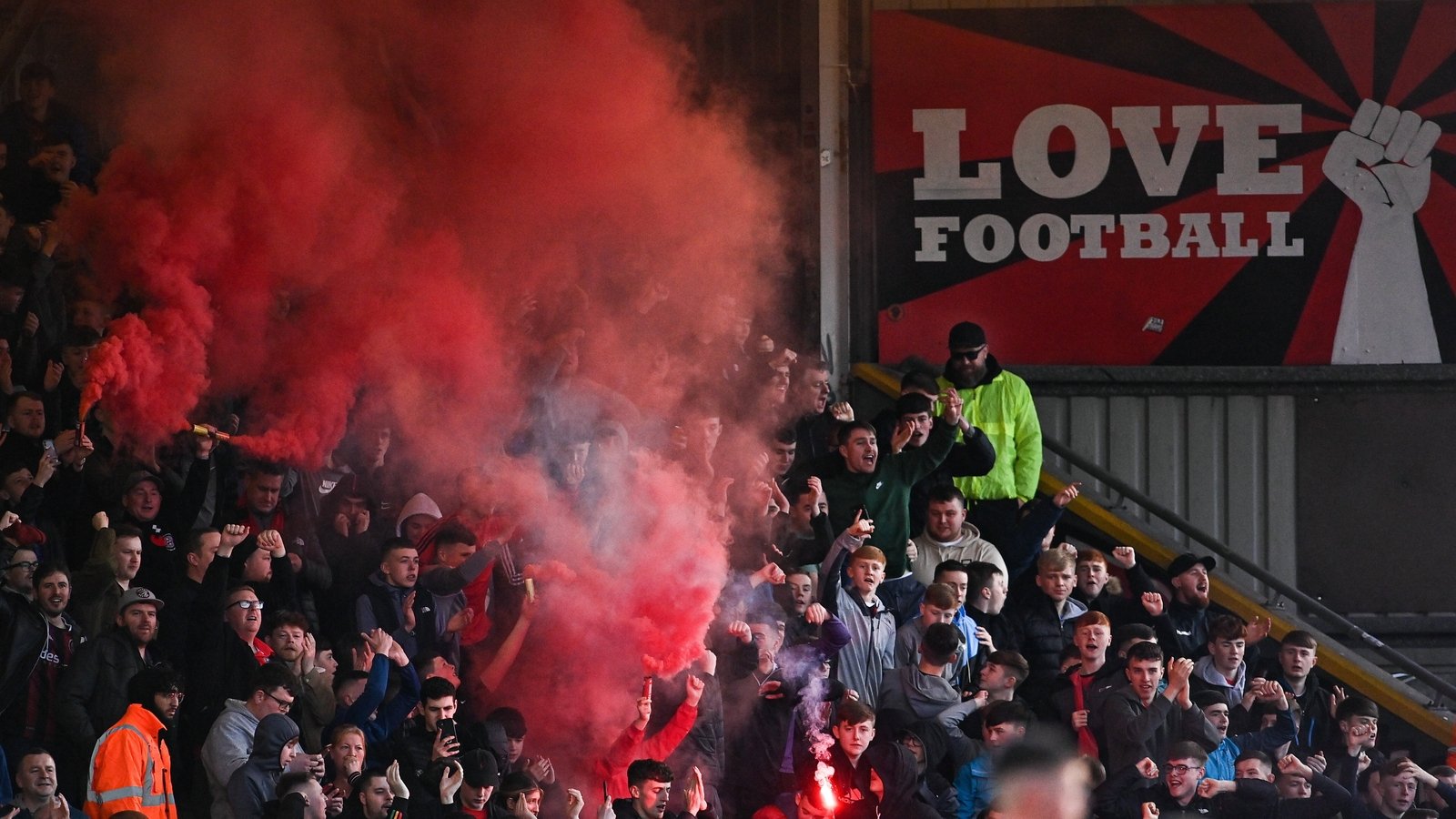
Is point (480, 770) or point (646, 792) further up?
point (480, 770)

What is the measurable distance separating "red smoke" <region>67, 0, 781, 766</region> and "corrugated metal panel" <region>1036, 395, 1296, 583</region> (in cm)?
226

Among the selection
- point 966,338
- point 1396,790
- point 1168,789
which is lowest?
point 1396,790

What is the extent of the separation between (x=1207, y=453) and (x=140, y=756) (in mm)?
6944

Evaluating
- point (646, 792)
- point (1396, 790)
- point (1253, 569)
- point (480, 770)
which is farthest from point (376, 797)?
point (1253, 569)

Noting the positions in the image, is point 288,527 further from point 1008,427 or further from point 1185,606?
point 1185,606

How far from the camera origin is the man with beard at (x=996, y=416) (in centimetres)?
1045

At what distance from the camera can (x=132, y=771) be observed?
24.3ft

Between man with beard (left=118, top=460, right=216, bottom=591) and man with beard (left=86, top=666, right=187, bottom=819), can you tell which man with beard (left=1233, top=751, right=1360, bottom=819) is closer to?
man with beard (left=86, top=666, right=187, bottom=819)

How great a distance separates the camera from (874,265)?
12.3 metres

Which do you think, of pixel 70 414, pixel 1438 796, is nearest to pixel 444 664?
pixel 70 414

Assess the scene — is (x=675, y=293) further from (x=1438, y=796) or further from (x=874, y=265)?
(x=1438, y=796)

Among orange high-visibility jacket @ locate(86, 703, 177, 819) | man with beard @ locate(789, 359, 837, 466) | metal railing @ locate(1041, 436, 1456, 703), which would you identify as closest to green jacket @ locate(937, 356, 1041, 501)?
man with beard @ locate(789, 359, 837, 466)

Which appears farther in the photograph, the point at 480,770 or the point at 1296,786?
the point at 1296,786

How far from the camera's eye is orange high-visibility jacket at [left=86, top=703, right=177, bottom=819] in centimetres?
737
